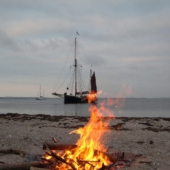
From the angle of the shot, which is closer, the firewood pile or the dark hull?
the firewood pile

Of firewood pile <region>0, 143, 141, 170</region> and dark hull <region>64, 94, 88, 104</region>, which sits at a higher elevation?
dark hull <region>64, 94, 88, 104</region>

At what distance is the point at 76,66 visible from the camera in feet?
342

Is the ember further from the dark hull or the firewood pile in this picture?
the dark hull

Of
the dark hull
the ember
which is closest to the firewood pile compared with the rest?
the ember

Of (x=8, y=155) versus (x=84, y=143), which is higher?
(x=84, y=143)

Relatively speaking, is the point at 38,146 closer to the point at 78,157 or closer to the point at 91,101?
the point at 78,157

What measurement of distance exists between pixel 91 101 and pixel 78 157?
121 metres

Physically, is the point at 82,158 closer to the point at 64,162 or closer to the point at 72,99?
the point at 64,162

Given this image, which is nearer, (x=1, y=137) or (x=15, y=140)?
(x=15, y=140)

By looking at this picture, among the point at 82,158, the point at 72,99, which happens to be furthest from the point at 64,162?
the point at 72,99

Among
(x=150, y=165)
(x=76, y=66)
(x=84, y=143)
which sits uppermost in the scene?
(x=76, y=66)

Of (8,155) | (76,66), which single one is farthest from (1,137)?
(76,66)

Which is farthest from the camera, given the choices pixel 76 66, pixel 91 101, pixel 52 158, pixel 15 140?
pixel 91 101

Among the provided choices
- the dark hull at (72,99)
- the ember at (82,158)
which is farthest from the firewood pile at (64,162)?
the dark hull at (72,99)
